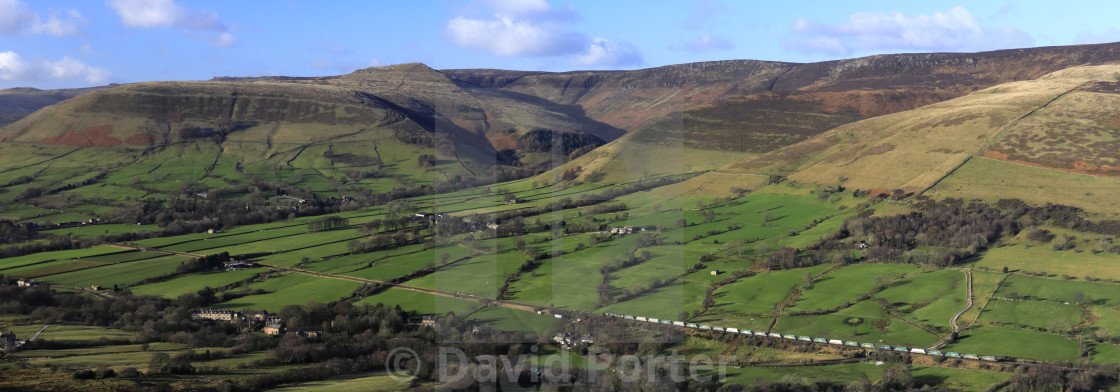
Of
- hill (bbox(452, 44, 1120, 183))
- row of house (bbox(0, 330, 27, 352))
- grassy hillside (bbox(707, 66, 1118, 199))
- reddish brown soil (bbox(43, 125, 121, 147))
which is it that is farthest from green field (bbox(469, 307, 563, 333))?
reddish brown soil (bbox(43, 125, 121, 147))

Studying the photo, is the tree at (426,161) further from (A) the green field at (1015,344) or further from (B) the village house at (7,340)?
(A) the green field at (1015,344)

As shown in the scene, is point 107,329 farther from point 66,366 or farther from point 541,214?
point 541,214

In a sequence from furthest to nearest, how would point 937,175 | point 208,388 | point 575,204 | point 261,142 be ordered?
point 261,142
point 575,204
point 937,175
point 208,388

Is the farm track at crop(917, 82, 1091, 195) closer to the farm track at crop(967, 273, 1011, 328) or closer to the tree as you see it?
the farm track at crop(967, 273, 1011, 328)

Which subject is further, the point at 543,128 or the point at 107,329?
the point at 543,128

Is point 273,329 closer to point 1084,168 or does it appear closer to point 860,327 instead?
point 860,327

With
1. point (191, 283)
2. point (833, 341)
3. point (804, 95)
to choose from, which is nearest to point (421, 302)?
point (191, 283)

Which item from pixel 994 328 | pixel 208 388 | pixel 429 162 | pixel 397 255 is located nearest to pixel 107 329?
pixel 208 388

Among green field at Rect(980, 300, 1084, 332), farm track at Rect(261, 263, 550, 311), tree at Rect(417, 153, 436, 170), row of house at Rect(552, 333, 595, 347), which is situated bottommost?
row of house at Rect(552, 333, 595, 347)
